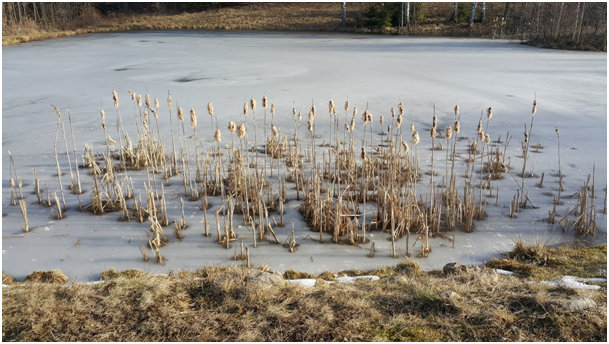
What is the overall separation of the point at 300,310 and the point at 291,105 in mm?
5662

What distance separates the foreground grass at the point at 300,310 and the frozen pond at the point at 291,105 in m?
0.65

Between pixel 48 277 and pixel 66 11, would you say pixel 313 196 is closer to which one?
pixel 48 277

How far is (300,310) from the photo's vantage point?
2.34 m

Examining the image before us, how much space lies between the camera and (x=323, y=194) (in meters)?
4.41

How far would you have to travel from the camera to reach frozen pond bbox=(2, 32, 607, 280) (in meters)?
3.50

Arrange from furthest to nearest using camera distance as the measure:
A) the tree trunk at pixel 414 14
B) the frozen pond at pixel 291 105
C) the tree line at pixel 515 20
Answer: the tree trunk at pixel 414 14, the tree line at pixel 515 20, the frozen pond at pixel 291 105

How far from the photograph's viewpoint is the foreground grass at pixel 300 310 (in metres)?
2.16

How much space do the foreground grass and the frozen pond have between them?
0.65 meters

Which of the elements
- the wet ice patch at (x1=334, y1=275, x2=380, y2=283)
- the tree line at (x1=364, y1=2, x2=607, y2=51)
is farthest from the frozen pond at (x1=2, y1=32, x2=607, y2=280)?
the tree line at (x1=364, y1=2, x2=607, y2=51)

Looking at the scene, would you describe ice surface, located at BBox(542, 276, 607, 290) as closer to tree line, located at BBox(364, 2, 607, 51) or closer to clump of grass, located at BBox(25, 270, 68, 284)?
clump of grass, located at BBox(25, 270, 68, 284)

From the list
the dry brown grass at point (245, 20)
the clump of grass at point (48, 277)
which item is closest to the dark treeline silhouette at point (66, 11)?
the dry brown grass at point (245, 20)

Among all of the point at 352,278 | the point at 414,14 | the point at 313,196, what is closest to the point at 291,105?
the point at 313,196

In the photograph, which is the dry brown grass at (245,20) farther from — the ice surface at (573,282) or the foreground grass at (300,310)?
the ice surface at (573,282)

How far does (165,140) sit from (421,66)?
745 cm
